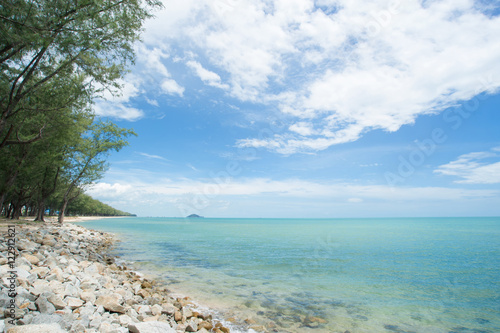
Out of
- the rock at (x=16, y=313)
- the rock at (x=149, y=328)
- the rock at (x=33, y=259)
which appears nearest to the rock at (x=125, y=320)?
the rock at (x=149, y=328)

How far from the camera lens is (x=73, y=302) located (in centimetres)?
717

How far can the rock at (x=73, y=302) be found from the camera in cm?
700

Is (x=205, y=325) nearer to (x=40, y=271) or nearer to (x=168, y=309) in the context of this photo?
(x=168, y=309)

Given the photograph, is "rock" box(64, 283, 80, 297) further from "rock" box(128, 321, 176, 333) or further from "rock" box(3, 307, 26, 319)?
"rock" box(128, 321, 176, 333)

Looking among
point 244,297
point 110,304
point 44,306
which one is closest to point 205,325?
point 110,304

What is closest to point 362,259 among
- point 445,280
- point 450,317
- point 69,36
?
point 445,280

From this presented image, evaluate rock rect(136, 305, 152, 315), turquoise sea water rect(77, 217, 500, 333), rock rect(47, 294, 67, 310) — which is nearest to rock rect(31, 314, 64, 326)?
rock rect(47, 294, 67, 310)

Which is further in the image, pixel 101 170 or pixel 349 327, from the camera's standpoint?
pixel 101 170

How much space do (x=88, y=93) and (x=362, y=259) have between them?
90.6ft

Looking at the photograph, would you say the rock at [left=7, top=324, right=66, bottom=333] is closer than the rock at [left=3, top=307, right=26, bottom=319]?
Yes

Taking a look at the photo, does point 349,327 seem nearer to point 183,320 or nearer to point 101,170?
point 183,320

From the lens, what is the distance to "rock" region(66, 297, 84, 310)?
700 centimetres

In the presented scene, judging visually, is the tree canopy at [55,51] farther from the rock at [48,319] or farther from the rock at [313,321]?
the rock at [313,321]

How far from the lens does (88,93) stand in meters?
14.7
